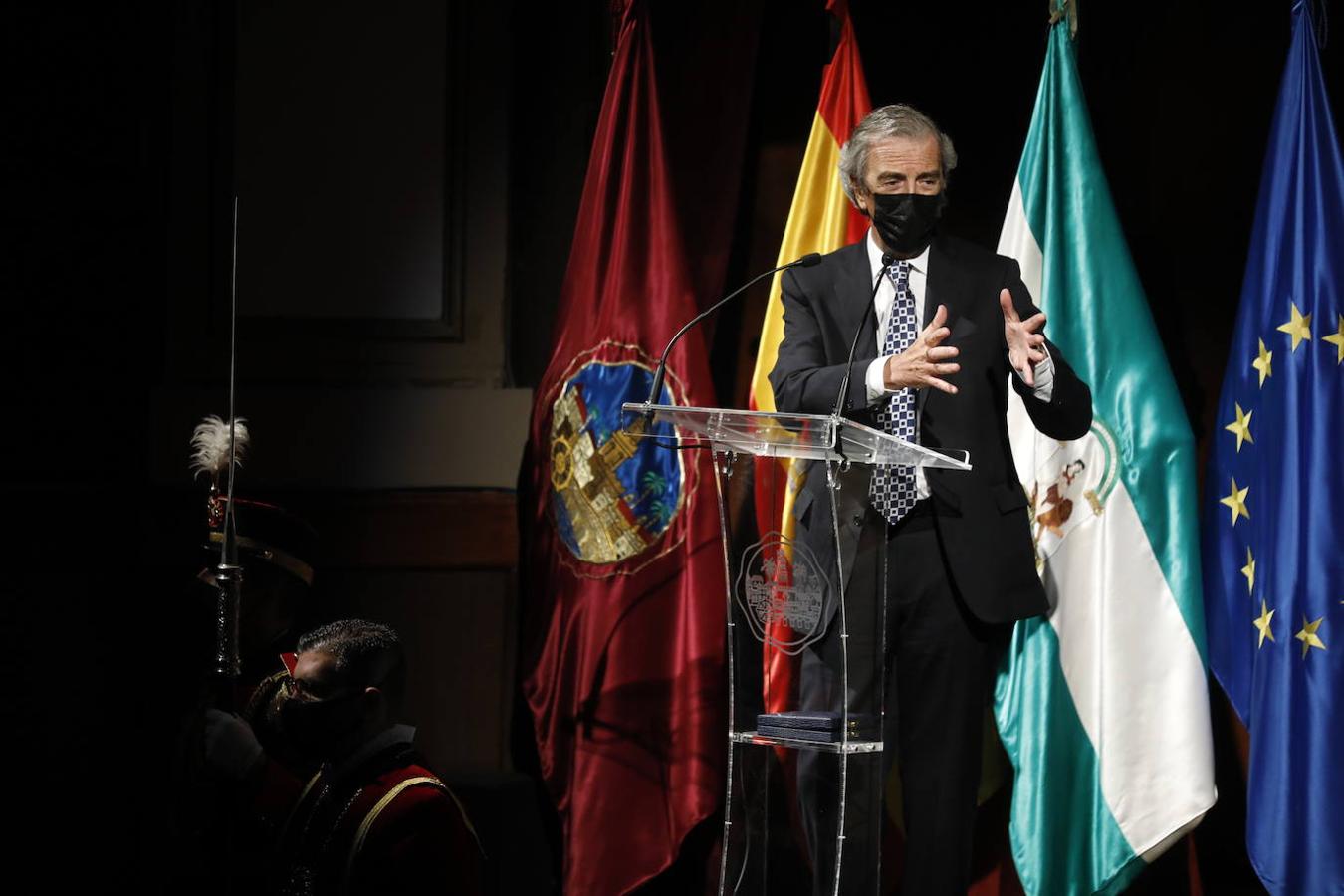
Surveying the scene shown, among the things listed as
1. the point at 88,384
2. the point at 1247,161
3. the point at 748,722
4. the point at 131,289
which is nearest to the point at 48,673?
the point at 88,384

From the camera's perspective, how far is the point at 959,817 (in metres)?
2.76

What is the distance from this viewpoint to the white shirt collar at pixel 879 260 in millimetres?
2926

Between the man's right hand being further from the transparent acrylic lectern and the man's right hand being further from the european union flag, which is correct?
the european union flag

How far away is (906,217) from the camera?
2.86 m

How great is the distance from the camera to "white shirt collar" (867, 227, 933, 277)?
293 cm

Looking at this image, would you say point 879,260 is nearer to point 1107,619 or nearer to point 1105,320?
point 1105,320

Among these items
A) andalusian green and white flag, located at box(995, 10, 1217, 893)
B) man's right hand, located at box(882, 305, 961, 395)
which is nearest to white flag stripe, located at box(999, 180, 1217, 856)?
andalusian green and white flag, located at box(995, 10, 1217, 893)

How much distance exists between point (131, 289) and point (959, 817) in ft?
8.61

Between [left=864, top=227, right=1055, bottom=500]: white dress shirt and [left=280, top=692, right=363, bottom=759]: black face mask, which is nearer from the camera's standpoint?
[left=280, top=692, right=363, bottom=759]: black face mask

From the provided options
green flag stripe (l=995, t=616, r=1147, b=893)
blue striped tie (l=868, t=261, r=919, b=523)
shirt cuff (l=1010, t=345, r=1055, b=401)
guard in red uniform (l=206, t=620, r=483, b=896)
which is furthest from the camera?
green flag stripe (l=995, t=616, r=1147, b=893)

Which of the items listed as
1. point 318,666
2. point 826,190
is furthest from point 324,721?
point 826,190

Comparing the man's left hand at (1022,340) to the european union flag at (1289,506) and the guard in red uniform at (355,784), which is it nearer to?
the european union flag at (1289,506)

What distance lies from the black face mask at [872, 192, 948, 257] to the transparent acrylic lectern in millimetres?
441

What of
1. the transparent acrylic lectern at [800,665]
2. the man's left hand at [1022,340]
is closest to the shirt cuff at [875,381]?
the transparent acrylic lectern at [800,665]
